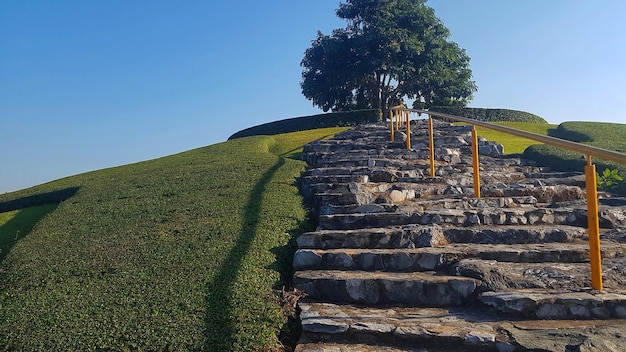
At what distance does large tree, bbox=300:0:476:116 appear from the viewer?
26188mm

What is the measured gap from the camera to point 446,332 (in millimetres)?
3729

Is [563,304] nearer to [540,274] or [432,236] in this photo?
[540,274]

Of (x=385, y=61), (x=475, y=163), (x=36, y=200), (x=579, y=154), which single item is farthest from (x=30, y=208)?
(x=385, y=61)

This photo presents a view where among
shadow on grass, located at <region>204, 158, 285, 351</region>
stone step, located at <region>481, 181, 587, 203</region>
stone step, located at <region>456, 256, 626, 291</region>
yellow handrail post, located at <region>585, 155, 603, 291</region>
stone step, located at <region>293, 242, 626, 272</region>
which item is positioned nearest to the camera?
shadow on grass, located at <region>204, 158, 285, 351</region>

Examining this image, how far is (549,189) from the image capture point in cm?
684

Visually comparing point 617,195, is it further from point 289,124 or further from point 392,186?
point 289,124

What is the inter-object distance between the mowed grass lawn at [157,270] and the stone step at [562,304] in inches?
75.7

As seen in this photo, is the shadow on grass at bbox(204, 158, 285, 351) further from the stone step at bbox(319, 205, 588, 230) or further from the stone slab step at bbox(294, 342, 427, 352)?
the stone step at bbox(319, 205, 588, 230)

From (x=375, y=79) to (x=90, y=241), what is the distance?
24.3 metres

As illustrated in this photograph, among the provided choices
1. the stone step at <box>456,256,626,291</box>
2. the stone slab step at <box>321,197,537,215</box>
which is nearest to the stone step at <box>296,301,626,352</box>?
the stone step at <box>456,256,626,291</box>

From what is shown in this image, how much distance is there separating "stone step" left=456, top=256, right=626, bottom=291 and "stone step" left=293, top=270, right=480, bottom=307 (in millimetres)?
144

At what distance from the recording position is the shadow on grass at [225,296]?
367 cm

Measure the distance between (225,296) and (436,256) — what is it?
209cm

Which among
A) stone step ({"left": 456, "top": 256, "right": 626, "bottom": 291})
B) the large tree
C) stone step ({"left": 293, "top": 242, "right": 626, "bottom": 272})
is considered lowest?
stone step ({"left": 456, "top": 256, "right": 626, "bottom": 291})
